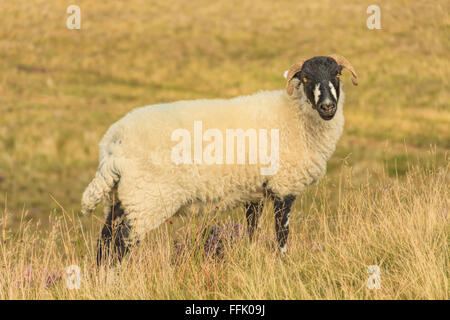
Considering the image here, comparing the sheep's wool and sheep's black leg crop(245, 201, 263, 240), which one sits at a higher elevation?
the sheep's wool

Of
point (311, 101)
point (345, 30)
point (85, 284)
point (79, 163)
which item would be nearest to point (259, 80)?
point (345, 30)

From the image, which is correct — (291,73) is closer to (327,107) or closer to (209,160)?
(327,107)

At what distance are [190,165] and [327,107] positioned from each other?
6.15 ft

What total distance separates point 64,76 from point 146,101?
876cm

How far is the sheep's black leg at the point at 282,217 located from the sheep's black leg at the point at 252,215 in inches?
10.2

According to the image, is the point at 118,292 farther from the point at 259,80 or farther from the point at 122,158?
the point at 259,80

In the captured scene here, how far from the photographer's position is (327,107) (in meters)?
6.93

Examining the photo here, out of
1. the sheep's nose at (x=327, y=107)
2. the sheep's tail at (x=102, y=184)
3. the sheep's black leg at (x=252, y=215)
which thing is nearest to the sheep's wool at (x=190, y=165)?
the sheep's tail at (x=102, y=184)

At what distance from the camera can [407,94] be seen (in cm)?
3475

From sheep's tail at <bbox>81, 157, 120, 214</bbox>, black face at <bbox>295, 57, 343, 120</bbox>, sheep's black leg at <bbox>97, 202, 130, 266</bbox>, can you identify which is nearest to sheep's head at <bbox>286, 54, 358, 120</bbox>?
black face at <bbox>295, 57, 343, 120</bbox>

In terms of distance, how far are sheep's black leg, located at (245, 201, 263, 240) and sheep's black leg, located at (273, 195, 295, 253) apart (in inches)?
10.2

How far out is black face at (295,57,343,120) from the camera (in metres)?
6.99

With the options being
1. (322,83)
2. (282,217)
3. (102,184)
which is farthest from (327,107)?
(102,184)

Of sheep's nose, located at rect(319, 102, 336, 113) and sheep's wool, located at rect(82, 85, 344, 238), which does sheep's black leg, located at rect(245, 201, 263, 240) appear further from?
sheep's nose, located at rect(319, 102, 336, 113)
